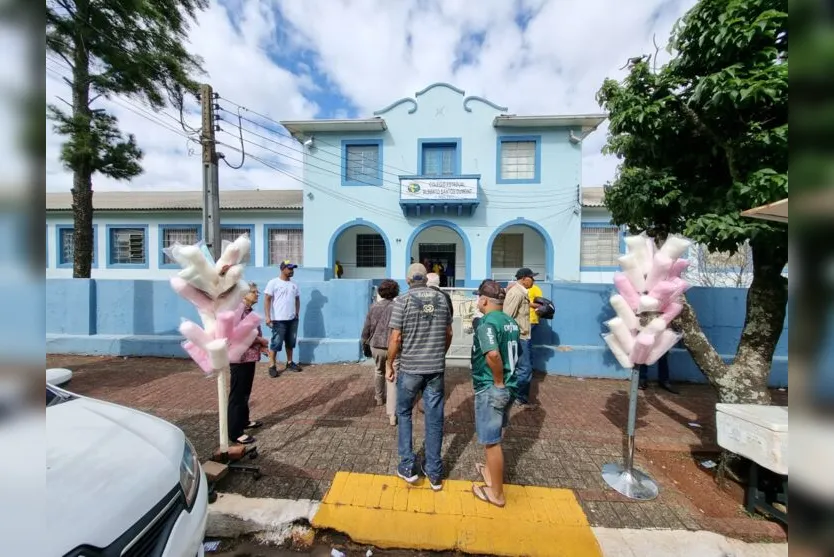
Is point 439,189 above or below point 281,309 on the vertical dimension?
above

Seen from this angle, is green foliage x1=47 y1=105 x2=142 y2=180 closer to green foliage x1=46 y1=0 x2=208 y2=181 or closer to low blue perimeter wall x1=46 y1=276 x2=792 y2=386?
green foliage x1=46 y1=0 x2=208 y2=181

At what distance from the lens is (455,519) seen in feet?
8.62

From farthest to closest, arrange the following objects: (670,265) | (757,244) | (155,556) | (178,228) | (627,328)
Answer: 1. (178,228)
2. (757,244)
3. (627,328)
4. (670,265)
5. (155,556)

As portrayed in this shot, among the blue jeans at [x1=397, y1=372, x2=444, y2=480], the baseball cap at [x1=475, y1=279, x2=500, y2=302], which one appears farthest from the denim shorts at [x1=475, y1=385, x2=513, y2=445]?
the baseball cap at [x1=475, y1=279, x2=500, y2=302]

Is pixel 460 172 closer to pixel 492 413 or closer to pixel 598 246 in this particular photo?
pixel 598 246

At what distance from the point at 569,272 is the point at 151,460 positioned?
40.6 ft

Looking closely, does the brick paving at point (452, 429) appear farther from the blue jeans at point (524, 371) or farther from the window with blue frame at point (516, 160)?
the window with blue frame at point (516, 160)

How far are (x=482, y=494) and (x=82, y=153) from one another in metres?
9.89

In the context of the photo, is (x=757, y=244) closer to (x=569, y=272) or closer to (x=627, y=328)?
(x=627, y=328)

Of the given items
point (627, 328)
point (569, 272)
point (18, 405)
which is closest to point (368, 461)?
point (627, 328)

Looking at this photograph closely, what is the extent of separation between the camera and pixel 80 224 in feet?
26.5

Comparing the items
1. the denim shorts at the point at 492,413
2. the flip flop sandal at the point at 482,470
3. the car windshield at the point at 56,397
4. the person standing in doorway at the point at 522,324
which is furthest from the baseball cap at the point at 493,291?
the car windshield at the point at 56,397

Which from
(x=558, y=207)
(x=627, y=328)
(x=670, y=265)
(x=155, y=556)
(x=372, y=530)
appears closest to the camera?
(x=155, y=556)

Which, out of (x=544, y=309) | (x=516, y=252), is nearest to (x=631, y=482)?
(x=544, y=309)
